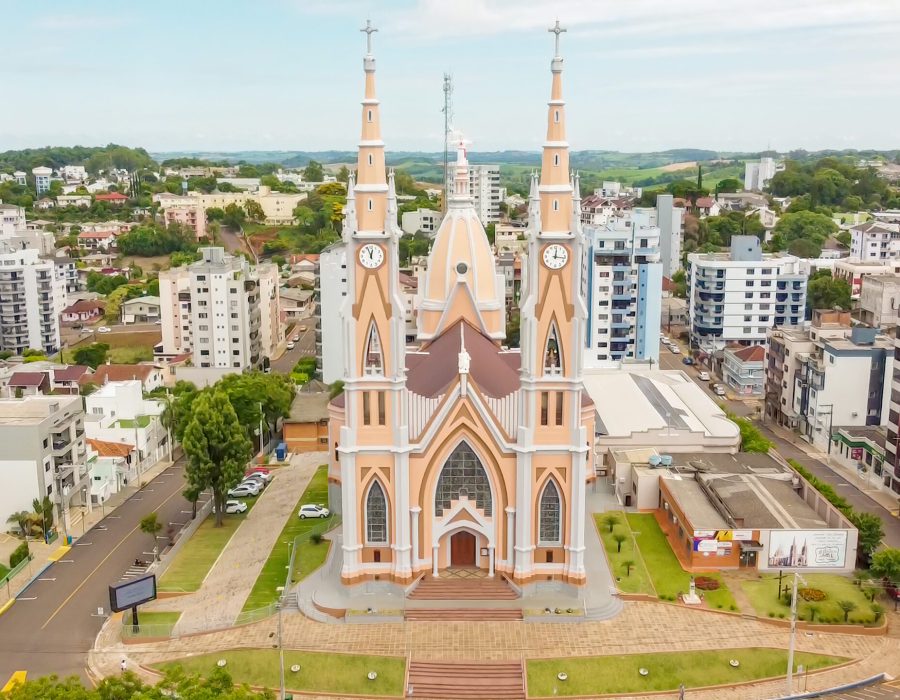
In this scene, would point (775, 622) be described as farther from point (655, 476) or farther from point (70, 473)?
point (70, 473)

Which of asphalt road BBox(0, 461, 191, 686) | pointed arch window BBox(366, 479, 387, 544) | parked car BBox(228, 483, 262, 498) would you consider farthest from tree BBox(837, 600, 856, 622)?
parked car BBox(228, 483, 262, 498)

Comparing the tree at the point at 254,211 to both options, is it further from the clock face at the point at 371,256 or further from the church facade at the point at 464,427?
the clock face at the point at 371,256

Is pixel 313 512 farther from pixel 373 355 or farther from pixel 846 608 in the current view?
pixel 846 608

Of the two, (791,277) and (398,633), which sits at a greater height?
(791,277)

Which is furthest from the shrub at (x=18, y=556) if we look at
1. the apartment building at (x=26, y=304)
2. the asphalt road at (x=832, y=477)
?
the apartment building at (x=26, y=304)

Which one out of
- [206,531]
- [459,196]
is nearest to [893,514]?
[459,196]
